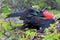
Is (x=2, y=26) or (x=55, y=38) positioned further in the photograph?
(x=2, y=26)

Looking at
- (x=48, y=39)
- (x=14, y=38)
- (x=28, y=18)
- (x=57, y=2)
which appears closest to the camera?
(x=48, y=39)

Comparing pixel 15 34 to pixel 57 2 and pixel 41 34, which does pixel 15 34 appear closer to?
pixel 41 34

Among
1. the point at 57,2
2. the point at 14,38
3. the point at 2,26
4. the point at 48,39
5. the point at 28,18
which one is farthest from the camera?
the point at 57,2

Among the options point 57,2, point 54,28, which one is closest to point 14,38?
point 54,28

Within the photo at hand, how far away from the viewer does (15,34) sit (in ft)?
8.05

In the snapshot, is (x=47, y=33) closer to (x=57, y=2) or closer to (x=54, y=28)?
(x=54, y=28)

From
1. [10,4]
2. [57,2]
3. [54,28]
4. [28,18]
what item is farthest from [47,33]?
[10,4]

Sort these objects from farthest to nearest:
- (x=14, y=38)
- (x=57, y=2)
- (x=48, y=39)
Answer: (x=57, y=2) → (x=14, y=38) → (x=48, y=39)

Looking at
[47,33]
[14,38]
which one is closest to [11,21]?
[14,38]

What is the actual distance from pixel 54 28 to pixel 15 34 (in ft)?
1.44

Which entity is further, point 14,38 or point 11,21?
point 11,21

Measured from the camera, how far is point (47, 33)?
2.34 meters

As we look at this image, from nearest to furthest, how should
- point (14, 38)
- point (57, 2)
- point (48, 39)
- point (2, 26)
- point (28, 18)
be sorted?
point (48, 39)
point (14, 38)
point (2, 26)
point (28, 18)
point (57, 2)

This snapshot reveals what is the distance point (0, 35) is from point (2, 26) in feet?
0.50
